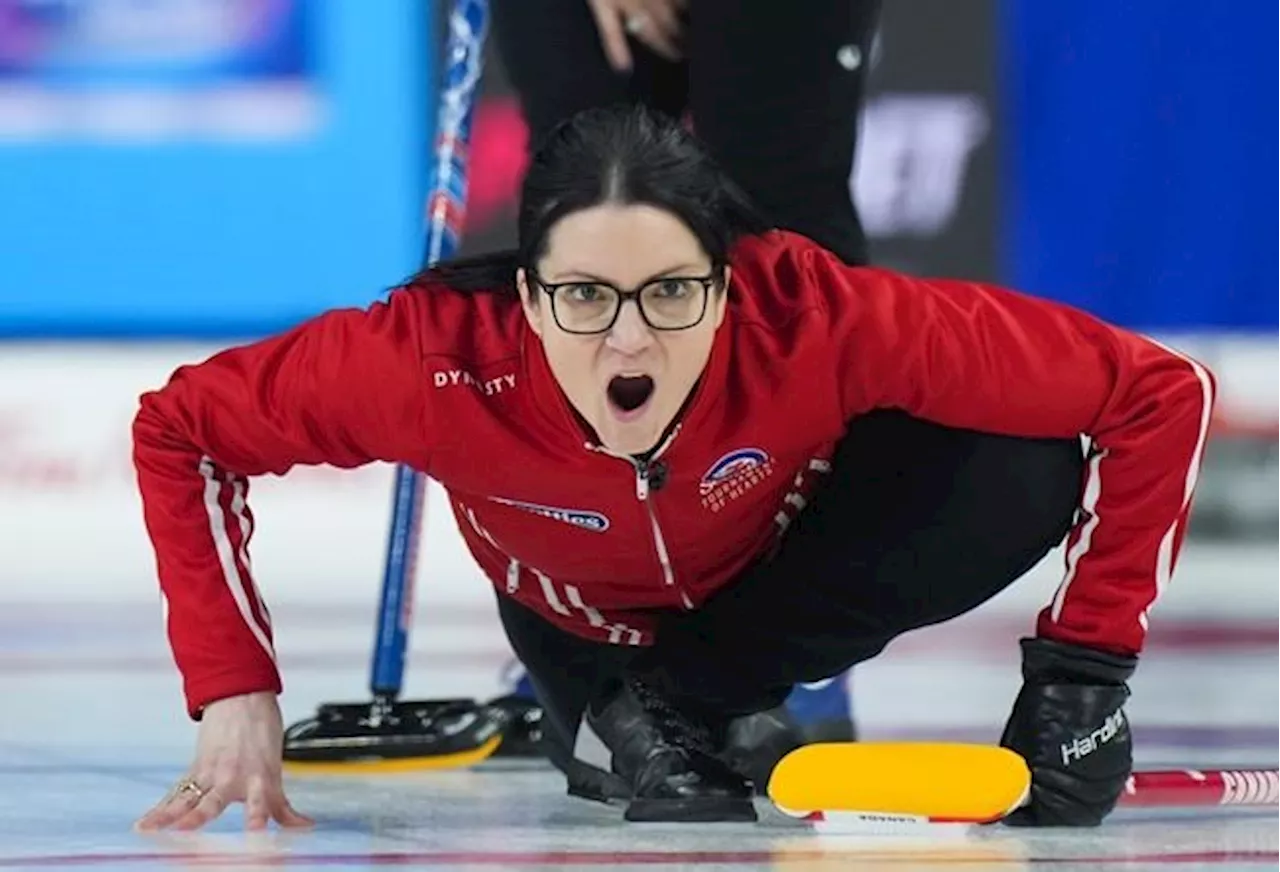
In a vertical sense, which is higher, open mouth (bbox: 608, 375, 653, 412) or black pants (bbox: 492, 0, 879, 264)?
black pants (bbox: 492, 0, 879, 264)

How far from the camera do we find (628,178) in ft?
5.57

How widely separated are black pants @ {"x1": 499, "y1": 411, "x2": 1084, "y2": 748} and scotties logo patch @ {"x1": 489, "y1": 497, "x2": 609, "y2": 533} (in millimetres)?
184

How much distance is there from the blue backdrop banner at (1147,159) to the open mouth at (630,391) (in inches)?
111

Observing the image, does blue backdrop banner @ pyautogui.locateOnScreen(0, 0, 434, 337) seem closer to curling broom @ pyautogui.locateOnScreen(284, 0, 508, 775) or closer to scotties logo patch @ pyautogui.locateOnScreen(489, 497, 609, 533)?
curling broom @ pyautogui.locateOnScreen(284, 0, 508, 775)

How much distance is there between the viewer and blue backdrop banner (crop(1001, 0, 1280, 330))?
4.44 meters

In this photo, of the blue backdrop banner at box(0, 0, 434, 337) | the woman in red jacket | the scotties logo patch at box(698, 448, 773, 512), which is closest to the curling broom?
the woman in red jacket

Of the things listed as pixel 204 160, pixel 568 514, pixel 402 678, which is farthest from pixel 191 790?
pixel 204 160

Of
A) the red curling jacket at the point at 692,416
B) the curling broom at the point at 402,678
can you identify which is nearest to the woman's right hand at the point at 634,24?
the curling broom at the point at 402,678

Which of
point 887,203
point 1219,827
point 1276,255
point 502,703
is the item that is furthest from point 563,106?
point 1276,255

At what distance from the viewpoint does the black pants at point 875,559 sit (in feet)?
6.30

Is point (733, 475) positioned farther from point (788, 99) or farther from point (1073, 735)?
point (788, 99)

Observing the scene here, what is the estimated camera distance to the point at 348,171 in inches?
175

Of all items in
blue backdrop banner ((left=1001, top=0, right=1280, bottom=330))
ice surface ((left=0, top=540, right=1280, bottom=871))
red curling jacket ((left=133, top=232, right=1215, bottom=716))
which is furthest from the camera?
blue backdrop banner ((left=1001, top=0, right=1280, bottom=330))

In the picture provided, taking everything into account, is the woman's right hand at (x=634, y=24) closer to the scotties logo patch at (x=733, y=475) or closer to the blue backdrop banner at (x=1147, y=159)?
the scotties logo patch at (x=733, y=475)
